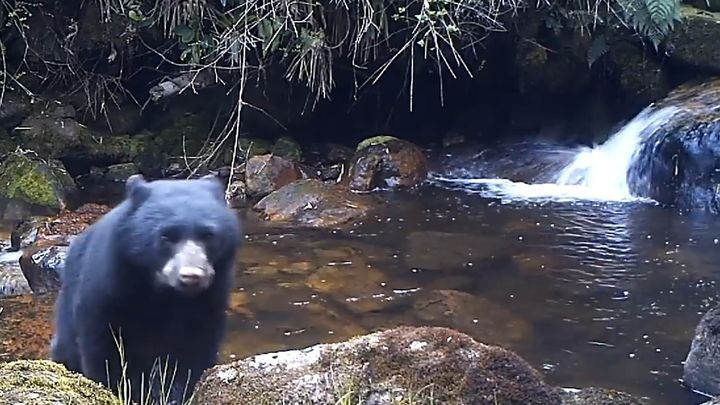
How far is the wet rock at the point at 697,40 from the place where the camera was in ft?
34.3

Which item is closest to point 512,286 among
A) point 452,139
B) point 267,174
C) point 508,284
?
point 508,284

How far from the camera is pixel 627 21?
9734mm

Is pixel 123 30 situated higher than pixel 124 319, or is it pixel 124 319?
pixel 123 30

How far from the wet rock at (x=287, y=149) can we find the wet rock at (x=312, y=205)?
1.97 metres

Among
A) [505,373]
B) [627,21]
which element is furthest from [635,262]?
[505,373]

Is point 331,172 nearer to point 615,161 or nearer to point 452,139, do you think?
point 452,139

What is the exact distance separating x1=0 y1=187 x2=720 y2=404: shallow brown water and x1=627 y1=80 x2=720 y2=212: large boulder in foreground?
419 mm

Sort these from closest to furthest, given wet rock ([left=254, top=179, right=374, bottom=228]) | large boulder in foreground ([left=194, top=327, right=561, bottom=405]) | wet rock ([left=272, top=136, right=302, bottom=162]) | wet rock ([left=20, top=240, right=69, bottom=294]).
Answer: large boulder in foreground ([left=194, top=327, right=561, bottom=405]) < wet rock ([left=20, top=240, right=69, bottom=294]) < wet rock ([left=254, top=179, right=374, bottom=228]) < wet rock ([left=272, top=136, right=302, bottom=162])

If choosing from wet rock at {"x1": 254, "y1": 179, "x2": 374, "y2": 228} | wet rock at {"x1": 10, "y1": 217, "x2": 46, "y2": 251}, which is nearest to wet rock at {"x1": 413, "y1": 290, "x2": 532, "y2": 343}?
wet rock at {"x1": 254, "y1": 179, "x2": 374, "y2": 228}

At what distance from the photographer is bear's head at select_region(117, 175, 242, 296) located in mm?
3236

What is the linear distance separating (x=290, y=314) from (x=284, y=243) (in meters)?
1.73

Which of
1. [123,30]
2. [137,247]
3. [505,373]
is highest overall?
[123,30]

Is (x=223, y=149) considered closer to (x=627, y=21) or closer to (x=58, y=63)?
(x=58, y=63)

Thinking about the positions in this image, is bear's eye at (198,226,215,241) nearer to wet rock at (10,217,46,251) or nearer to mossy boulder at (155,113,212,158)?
wet rock at (10,217,46,251)
